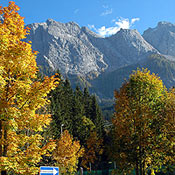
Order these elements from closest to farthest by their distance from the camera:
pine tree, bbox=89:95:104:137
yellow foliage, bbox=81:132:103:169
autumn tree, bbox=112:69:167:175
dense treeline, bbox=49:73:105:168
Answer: autumn tree, bbox=112:69:167:175 → yellow foliage, bbox=81:132:103:169 → dense treeline, bbox=49:73:105:168 → pine tree, bbox=89:95:104:137

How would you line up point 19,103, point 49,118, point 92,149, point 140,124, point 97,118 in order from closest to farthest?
point 19,103 → point 49,118 → point 140,124 → point 92,149 → point 97,118

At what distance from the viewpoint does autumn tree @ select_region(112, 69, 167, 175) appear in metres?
17.7

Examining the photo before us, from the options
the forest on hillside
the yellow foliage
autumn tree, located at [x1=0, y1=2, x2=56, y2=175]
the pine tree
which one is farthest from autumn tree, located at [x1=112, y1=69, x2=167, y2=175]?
the pine tree

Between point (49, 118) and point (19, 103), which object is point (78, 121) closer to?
point (49, 118)

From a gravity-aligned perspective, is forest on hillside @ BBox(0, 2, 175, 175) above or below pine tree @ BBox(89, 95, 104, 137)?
below

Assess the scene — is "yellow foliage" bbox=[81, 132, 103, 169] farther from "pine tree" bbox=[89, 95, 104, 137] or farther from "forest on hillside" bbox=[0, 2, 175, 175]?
"forest on hillside" bbox=[0, 2, 175, 175]

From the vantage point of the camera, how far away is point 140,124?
60.0ft

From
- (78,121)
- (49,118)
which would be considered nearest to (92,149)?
(78,121)

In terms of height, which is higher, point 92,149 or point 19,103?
point 19,103

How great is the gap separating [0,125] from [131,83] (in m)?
13.5

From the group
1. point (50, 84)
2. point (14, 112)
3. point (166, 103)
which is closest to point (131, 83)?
point (166, 103)

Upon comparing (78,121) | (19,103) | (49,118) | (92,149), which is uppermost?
(78,121)

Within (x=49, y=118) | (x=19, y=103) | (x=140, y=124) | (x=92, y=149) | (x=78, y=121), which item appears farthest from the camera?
(x=78, y=121)

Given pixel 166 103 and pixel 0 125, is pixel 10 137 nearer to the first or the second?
pixel 0 125
